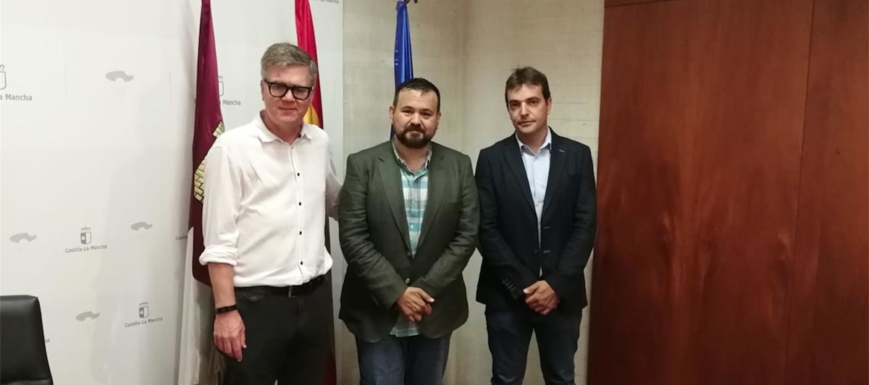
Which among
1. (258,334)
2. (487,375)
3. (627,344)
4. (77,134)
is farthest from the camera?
(487,375)

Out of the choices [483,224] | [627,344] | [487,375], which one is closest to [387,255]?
[483,224]

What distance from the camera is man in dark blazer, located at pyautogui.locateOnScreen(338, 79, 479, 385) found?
2.29 meters

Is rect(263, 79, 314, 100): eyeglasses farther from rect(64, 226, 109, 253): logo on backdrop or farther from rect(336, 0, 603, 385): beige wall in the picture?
rect(336, 0, 603, 385): beige wall

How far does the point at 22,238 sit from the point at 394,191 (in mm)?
1233

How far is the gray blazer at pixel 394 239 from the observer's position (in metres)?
2.29

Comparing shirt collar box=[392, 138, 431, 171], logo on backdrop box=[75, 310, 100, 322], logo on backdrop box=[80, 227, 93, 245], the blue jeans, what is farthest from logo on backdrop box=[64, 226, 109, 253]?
shirt collar box=[392, 138, 431, 171]

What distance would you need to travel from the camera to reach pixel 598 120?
9.87 feet

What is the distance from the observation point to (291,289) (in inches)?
85.2

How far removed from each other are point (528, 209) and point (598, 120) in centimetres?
76

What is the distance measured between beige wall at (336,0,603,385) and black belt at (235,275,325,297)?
3.36ft

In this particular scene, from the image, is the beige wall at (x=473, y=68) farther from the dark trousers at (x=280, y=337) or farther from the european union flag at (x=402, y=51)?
the dark trousers at (x=280, y=337)

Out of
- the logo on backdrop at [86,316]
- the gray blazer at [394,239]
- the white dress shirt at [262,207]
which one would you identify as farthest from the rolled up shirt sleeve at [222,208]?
the logo on backdrop at [86,316]

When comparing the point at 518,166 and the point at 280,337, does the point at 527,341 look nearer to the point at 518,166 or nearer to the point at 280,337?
the point at 518,166

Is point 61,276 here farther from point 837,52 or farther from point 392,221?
point 837,52
